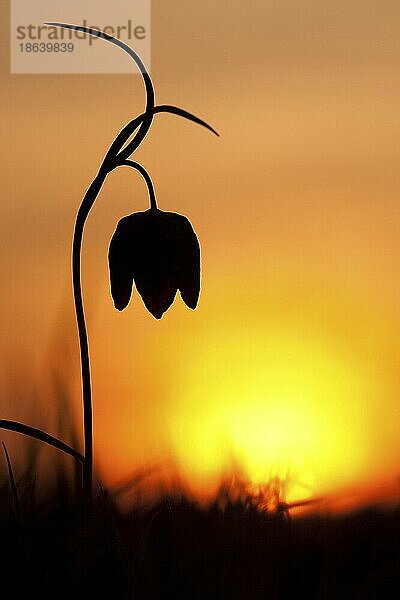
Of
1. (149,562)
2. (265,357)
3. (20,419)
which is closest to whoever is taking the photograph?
(149,562)

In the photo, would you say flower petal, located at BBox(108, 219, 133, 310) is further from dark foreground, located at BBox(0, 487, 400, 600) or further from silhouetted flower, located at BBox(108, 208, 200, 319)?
dark foreground, located at BBox(0, 487, 400, 600)

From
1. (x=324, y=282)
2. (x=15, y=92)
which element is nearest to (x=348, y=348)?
(x=324, y=282)

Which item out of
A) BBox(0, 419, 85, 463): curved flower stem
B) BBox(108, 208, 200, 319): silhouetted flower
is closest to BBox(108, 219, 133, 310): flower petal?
BBox(108, 208, 200, 319): silhouetted flower

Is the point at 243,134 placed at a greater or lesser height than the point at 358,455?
greater

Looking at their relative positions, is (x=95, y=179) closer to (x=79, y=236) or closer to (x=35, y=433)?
(x=79, y=236)

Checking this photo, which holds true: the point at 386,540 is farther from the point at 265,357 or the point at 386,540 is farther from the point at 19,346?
the point at 19,346

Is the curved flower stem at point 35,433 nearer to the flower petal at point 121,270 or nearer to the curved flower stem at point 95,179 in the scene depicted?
the curved flower stem at point 95,179
